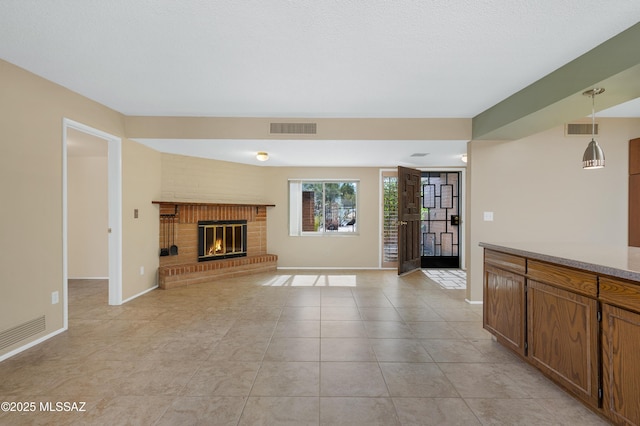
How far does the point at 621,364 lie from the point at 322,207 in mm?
5182

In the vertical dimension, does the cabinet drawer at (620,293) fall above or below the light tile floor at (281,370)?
above

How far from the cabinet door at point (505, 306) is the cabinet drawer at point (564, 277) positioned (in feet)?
0.54

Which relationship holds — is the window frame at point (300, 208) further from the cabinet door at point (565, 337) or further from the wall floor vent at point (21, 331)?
the cabinet door at point (565, 337)

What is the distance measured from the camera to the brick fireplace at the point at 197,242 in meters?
4.81

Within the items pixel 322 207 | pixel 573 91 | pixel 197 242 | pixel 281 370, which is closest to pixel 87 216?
pixel 197 242

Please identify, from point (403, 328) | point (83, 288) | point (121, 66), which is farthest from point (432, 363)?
point (83, 288)

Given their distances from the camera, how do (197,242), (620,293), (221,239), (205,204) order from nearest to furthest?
(620,293), (205,204), (197,242), (221,239)

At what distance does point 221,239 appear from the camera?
5621 millimetres

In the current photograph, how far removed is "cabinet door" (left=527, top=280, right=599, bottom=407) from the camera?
169 cm

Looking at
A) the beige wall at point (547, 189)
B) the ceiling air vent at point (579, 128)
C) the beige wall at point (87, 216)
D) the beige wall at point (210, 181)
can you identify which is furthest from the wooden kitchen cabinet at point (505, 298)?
the beige wall at point (87, 216)

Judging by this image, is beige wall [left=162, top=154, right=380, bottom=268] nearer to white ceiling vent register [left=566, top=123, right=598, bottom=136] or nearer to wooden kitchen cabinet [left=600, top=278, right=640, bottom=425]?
white ceiling vent register [left=566, top=123, right=598, bottom=136]

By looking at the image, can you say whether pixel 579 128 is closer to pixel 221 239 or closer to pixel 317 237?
pixel 317 237

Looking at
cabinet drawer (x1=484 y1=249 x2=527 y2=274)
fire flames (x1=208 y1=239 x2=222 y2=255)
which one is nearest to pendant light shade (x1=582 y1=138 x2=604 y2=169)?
cabinet drawer (x1=484 y1=249 x2=527 y2=274)

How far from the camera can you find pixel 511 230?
395 cm
